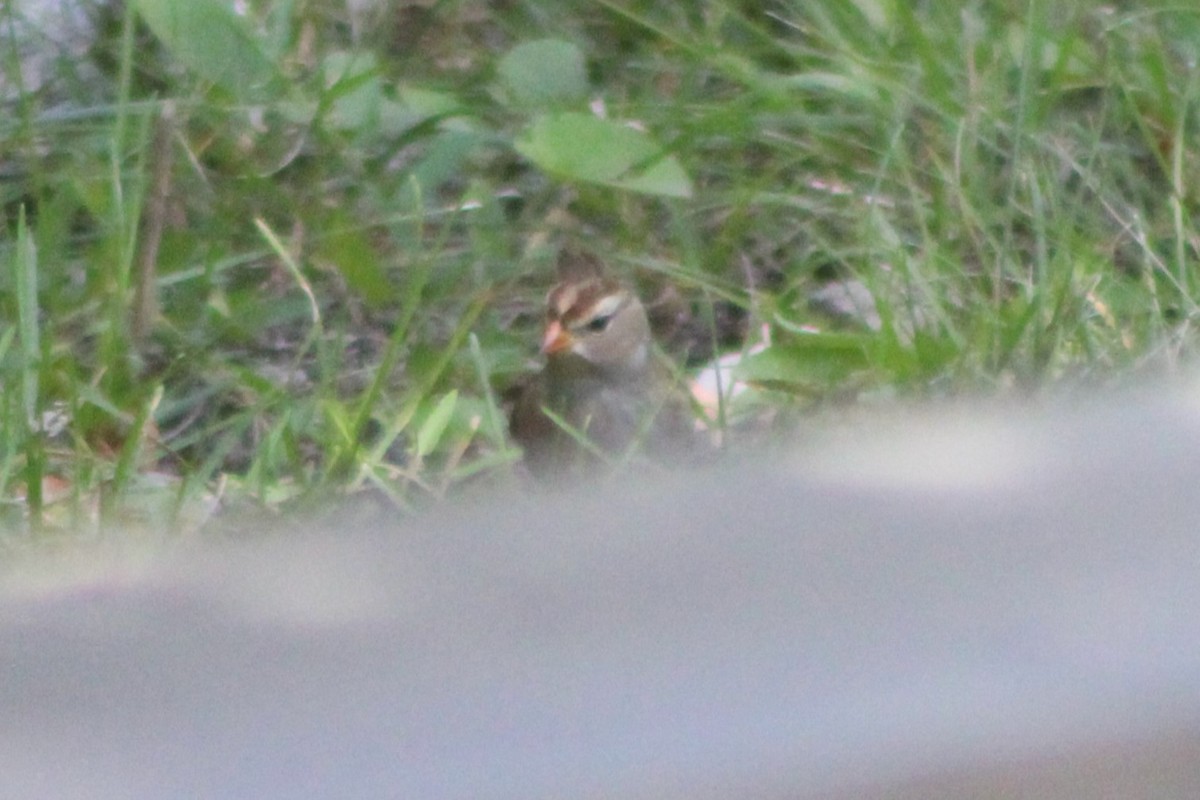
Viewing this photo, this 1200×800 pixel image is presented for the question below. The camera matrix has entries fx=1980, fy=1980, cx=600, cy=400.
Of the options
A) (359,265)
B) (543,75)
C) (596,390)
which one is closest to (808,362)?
(596,390)

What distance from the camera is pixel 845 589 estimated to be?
3.35 ft

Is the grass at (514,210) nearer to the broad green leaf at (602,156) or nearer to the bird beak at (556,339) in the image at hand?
the broad green leaf at (602,156)

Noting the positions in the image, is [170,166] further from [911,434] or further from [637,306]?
[911,434]

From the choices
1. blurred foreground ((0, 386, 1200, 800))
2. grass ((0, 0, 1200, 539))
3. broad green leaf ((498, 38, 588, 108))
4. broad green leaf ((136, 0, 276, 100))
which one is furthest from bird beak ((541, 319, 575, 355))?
blurred foreground ((0, 386, 1200, 800))

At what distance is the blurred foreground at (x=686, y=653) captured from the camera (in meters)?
0.94

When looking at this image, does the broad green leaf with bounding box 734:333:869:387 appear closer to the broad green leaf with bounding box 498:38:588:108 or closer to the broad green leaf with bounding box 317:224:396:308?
the broad green leaf with bounding box 317:224:396:308

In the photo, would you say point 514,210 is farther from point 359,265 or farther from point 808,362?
point 808,362

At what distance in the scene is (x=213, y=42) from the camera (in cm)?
416

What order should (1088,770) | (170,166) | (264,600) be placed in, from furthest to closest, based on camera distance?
1. (170,166)
2. (264,600)
3. (1088,770)

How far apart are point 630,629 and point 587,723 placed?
0.07 metres

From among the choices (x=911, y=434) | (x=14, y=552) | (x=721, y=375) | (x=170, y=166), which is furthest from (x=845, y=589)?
(x=170, y=166)

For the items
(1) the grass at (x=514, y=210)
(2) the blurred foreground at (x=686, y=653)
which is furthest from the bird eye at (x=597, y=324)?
(2) the blurred foreground at (x=686, y=653)

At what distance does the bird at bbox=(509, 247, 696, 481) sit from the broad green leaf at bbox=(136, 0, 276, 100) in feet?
2.69

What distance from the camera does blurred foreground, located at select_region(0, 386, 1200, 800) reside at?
94 cm
